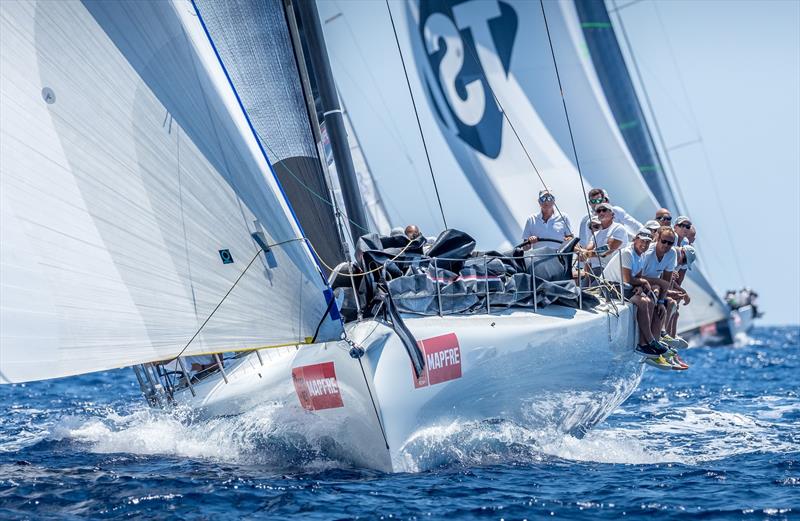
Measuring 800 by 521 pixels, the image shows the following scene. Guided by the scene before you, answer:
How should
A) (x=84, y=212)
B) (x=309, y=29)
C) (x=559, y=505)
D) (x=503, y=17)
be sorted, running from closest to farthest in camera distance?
(x=559, y=505)
(x=84, y=212)
(x=309, y=29)
(x=503, y=17)

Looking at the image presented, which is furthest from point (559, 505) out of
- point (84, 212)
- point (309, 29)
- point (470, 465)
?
point (309, 29)

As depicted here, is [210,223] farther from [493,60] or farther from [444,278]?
[493,60]

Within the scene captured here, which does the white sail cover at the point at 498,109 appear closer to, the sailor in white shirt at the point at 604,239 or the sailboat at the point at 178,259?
the sailor in white shirt at the point at 604,239

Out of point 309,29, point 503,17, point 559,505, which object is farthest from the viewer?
point 503,17

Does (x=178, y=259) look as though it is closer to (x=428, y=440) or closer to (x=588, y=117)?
(x=428, y=440)

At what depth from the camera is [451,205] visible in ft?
53.9

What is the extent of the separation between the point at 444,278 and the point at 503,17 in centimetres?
953

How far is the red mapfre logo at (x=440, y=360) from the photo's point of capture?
267 inches

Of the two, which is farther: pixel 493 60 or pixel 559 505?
pixel 493 60

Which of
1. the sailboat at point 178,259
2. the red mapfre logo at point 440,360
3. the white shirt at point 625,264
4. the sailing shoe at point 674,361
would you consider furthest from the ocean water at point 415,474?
the white shirt at point 625,264

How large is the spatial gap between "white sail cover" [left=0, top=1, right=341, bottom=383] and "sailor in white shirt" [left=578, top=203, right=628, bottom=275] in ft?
9.54

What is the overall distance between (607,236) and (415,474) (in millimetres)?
3114

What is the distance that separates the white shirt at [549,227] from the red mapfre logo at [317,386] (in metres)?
2.68

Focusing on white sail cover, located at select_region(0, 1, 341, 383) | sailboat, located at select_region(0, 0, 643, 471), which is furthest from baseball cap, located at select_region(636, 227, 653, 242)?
white sail cover, located at select_region(0, 1, 341, 383)
